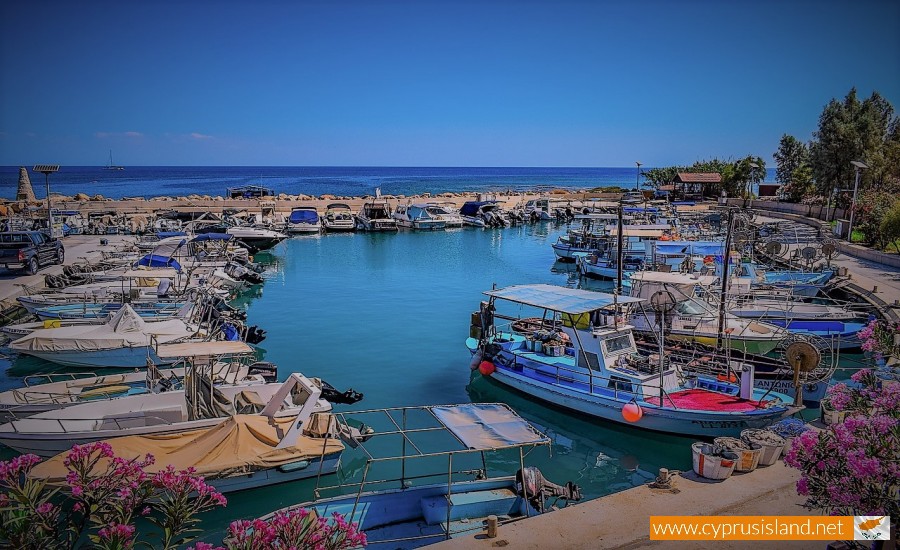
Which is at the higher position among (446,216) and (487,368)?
(446,216)

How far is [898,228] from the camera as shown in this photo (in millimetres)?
33406

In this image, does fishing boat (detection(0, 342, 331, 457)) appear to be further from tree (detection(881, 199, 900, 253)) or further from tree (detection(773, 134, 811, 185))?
tree (detection(773, 134, 811, 185))

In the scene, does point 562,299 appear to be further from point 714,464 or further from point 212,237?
point 212,237

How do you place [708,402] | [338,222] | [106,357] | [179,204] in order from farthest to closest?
[179,204], [338,222], [106,357], [708,402]

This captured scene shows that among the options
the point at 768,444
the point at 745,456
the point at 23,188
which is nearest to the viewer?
the point at 745,456

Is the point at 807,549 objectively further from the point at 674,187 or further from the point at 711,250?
the point at 674,187

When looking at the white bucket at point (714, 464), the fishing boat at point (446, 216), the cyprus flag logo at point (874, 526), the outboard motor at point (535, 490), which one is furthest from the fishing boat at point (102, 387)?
Answer: the fishing boat at point (446, 216)

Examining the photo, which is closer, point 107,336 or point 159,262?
point 107,336

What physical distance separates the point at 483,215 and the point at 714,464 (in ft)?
185

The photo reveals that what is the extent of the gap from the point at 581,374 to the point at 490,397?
334cm

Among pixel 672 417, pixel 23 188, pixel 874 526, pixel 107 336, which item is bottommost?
pixel 672 417

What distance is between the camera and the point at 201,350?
14.7m

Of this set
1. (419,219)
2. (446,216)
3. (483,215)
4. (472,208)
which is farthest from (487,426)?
(472,208)

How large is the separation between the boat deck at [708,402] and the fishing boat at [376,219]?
155 feet
